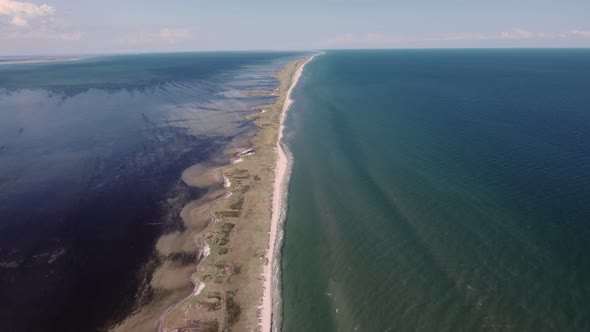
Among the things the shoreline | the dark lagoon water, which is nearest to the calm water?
the shoreline

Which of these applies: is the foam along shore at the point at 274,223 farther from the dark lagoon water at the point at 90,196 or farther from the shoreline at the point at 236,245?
the dark lagoon water at the point at 90,196

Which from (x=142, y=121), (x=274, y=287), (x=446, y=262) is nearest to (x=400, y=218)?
(x=446, y=262)

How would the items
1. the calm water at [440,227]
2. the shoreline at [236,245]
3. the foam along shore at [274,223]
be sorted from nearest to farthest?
the shoreline at [236,245] < the calm water at [440,227] < the foam along shore at [274,223]

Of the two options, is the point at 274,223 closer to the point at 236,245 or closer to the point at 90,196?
the point at 236,245

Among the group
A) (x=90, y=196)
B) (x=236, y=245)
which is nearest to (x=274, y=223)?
(x=236, y=245)

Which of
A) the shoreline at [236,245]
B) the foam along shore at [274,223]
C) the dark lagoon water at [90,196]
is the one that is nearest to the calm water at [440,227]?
the foam along shore at [274,223]

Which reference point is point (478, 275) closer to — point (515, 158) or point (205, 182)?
point (515, 158)
